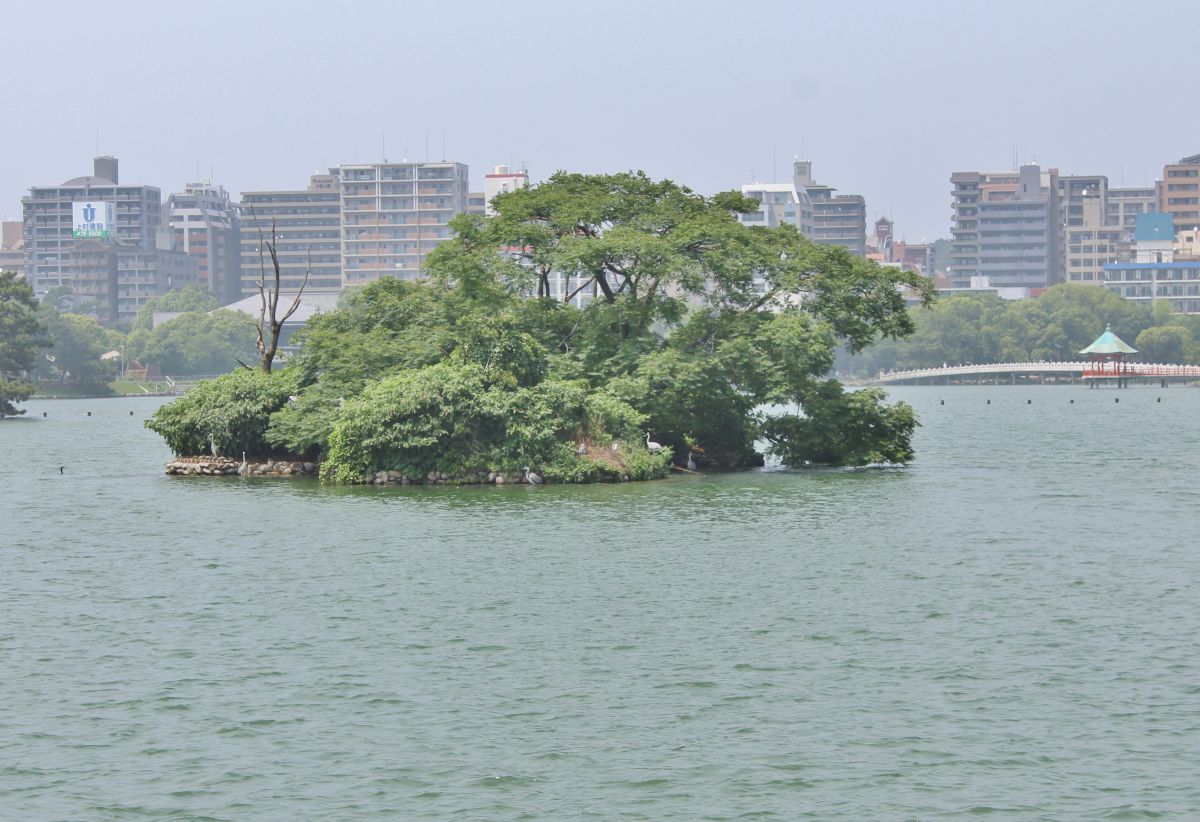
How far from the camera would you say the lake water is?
2006cm

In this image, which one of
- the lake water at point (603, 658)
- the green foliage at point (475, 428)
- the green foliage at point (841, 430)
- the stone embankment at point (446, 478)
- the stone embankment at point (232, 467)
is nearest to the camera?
the lake water at point (603, 658)

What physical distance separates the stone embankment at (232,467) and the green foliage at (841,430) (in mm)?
17469

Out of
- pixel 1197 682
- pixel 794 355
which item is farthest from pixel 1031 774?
pixel 794 355

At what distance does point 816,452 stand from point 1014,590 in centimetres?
2845

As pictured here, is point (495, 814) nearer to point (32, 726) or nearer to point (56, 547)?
point (32, 726)

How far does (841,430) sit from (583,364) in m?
9.97

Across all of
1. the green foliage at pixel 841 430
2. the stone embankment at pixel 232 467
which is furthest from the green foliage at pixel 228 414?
the green foliage at pixel 841 430

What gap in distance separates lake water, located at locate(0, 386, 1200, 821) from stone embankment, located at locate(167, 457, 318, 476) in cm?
974

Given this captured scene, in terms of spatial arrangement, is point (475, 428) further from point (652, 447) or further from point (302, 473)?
point (302, 473)

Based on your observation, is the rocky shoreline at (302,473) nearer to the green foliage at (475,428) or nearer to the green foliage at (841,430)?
the green foliage at (475,428)

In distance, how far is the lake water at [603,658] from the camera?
65.8 ft

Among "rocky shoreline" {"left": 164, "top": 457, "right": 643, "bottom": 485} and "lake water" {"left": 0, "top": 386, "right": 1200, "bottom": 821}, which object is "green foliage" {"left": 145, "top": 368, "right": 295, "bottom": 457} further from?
"lake water" {"left": 0, "top": 386, "right": 1200, "bottom": 821}

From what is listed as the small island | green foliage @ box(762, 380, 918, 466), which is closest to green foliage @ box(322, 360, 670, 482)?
the small island

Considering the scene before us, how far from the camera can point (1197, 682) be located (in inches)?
978
